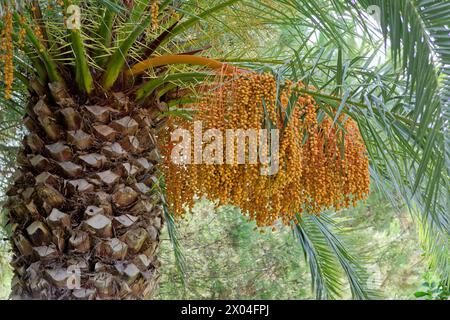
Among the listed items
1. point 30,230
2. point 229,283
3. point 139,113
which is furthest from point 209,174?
point 229,283

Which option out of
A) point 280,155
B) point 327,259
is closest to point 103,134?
point 280,155

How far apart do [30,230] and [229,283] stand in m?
4.87

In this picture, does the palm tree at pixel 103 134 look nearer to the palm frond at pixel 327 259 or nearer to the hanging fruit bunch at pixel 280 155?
the hanging fruit bunch at pixel 280 155

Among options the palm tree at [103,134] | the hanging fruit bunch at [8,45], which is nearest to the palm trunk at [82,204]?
the palm tree at [103,134]

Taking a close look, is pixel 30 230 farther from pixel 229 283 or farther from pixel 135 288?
pixel 229 283

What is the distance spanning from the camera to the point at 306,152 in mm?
2041

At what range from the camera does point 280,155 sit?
1.89 meters

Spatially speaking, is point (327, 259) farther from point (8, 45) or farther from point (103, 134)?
point (8, 45)

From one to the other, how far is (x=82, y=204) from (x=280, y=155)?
0.70 metres

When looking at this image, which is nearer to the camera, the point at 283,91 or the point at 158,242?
the point at 283,91

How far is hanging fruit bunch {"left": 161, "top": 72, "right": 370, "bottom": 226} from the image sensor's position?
6.31 ft

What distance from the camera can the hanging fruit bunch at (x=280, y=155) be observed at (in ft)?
6.31

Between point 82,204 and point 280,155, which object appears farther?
point 82,204

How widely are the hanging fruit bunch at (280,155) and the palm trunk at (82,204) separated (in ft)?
0.95
